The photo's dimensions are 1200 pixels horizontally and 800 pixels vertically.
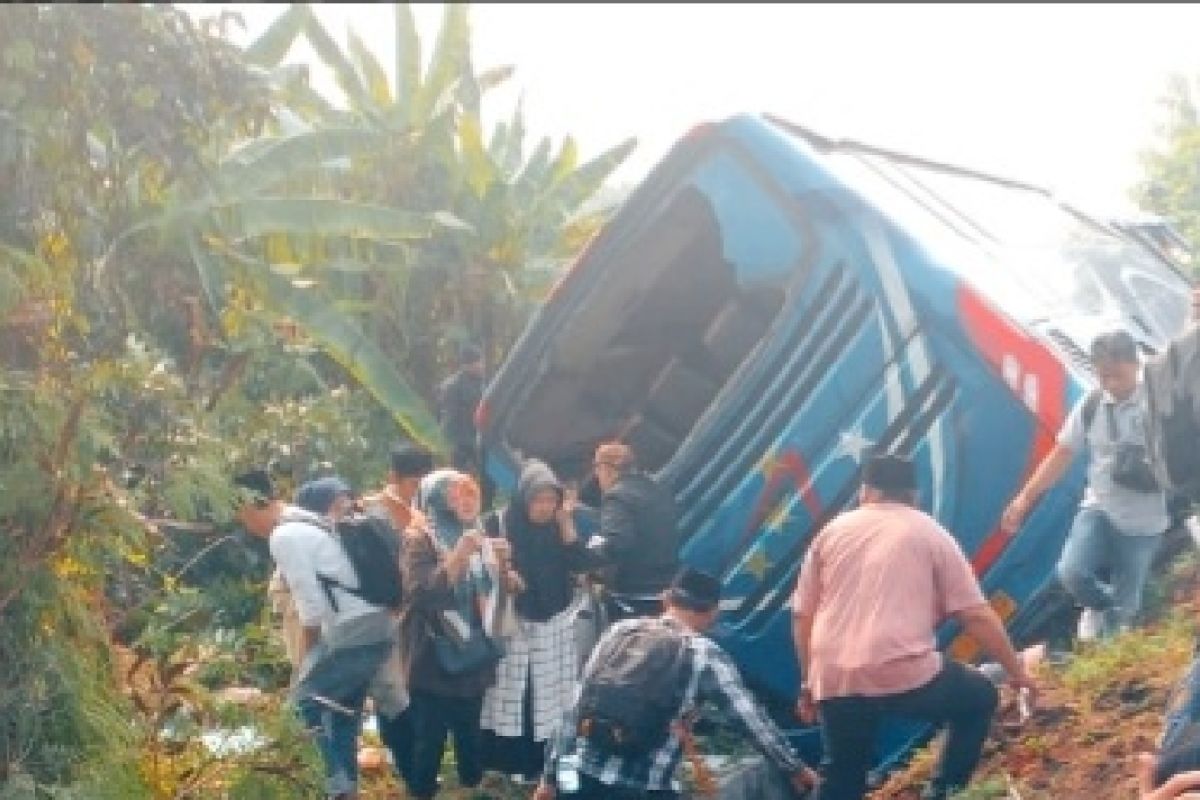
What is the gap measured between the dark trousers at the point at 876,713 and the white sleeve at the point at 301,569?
181 centimetres

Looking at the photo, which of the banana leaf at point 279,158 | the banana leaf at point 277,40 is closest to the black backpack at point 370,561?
the banana leaf at point 279,158

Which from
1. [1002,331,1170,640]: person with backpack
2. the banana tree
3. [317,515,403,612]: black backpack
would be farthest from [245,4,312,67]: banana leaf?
[1002,331,1170,640]: person with backpack

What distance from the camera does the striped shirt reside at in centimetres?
512

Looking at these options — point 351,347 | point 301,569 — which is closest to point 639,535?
point 301,569

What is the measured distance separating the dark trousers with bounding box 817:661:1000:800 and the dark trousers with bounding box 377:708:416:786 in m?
1.96

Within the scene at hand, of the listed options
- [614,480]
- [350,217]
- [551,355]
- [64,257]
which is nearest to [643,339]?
[551,355]

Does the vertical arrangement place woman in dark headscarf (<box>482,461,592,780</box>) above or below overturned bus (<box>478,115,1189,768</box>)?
below

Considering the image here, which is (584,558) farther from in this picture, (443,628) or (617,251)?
(617,251)

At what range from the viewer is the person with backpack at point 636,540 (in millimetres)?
6945

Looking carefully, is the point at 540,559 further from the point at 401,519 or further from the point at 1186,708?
the point at 1186,708

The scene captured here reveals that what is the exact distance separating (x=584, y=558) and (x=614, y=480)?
33cm

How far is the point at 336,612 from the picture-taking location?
6262 mm

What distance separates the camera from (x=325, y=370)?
1255 centimetres

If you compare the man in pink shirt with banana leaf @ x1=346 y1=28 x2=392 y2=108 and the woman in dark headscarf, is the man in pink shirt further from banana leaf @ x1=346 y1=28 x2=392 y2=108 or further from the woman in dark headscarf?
banana leaf @ x1=346 y1=28 x2=392 y2=108
